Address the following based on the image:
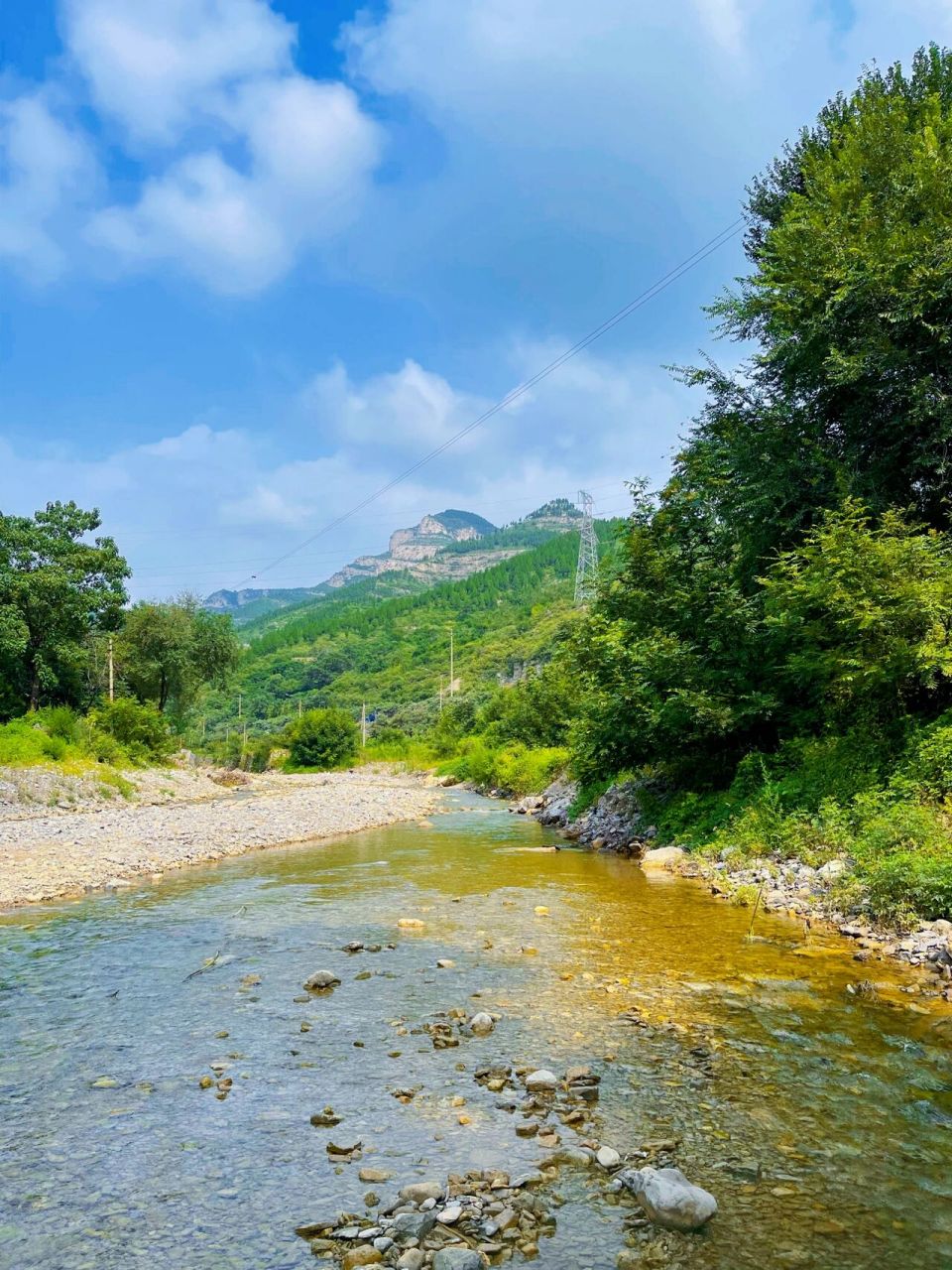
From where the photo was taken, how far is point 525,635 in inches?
5733

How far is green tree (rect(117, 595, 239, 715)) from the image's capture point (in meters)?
61.4

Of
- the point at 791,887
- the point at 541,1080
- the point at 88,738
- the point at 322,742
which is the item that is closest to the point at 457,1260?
the point at 541,1080

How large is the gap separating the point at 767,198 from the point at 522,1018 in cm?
2699

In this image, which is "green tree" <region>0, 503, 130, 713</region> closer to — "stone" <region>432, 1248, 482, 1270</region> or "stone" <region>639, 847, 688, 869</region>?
"stone" <region>639, 847, 688, 869</region>

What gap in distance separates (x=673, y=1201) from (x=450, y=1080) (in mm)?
2535

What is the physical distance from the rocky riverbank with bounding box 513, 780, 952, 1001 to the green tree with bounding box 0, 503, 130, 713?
1389 inches

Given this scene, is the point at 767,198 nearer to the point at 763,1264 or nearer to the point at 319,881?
the point at 319,881

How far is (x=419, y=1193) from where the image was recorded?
15.7 ft

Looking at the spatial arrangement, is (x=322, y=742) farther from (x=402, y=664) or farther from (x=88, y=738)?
(x=402, y=664)

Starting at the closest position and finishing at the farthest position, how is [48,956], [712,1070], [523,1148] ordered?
[523,1148], [712,1070], [48,956]

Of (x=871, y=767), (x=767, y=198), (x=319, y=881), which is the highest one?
(x=767, y=198)

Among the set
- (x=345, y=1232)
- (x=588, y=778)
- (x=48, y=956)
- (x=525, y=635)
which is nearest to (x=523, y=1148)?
(x=345, y=1232)

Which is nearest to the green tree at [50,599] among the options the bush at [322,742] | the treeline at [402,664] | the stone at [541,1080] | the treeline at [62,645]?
the treeline at [62,645]

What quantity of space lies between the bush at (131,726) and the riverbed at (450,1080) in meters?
37.6
